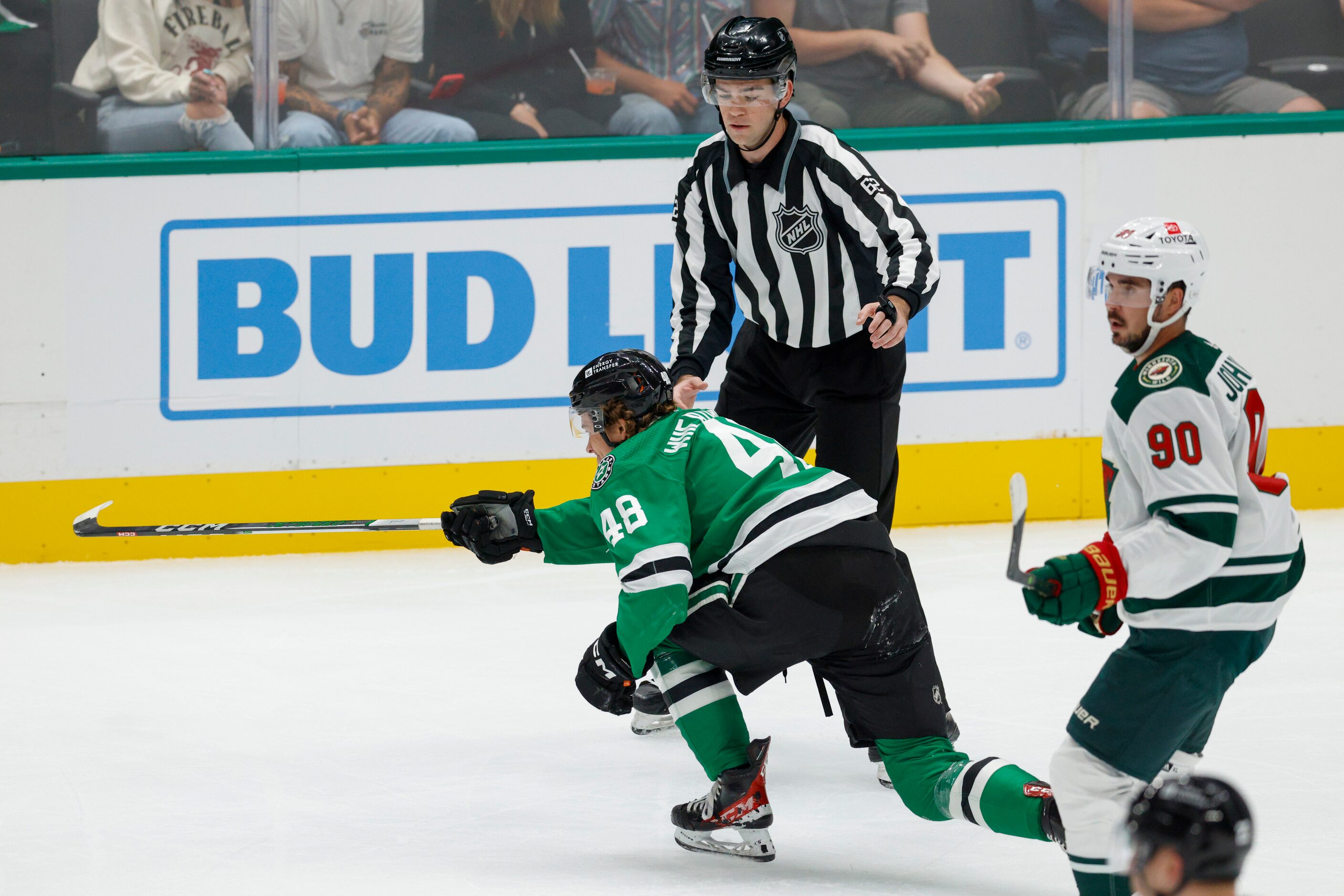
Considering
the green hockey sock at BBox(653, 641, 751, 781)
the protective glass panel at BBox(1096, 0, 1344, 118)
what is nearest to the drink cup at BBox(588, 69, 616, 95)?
the protective glass panel at BBox(1096, 0, 1344, 118)

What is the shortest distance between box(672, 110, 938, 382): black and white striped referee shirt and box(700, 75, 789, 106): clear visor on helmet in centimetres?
13

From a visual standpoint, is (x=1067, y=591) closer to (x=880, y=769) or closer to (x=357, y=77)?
(x=880, y=769)

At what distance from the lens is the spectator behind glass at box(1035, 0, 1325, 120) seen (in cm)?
524

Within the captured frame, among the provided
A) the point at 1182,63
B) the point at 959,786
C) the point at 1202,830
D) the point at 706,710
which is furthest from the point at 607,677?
the point at 1182,63

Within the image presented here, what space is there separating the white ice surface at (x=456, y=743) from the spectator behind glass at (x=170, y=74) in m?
1.31

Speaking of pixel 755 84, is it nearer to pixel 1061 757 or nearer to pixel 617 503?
pixel 617 503

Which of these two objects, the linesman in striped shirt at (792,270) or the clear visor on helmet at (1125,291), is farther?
the linesman in striped shirt at (792,270)

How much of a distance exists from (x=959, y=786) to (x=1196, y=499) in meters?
0.65

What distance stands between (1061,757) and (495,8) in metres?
3.63

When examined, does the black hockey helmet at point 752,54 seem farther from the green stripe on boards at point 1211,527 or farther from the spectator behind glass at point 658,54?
the spectator behind glass at point 658,54

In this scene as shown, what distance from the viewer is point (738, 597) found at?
2477 mm

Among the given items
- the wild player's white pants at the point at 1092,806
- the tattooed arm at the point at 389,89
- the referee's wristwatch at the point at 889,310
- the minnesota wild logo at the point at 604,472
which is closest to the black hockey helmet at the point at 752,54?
→ the referee's wristwatch at the point at 889,310

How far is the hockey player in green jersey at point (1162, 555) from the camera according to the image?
1888 mm

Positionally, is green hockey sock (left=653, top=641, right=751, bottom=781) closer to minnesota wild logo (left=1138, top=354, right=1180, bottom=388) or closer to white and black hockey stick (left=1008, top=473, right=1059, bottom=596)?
white and black hockey stick (left=1008, top=473, right=1059, bottom=596)
